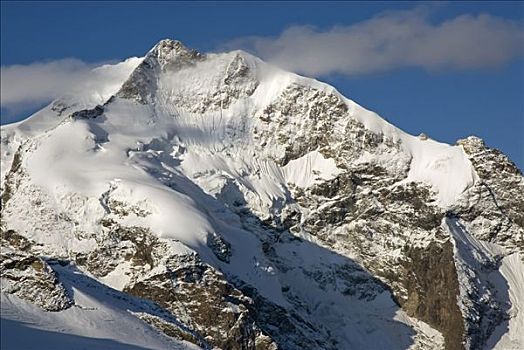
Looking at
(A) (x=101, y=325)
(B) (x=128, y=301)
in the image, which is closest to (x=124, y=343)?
(A) (x=101, y=325)

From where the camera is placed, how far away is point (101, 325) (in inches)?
5290

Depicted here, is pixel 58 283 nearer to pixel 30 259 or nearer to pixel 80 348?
pixel 30 259

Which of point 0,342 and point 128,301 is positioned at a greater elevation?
point 128,301

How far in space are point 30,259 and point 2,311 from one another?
50.6 ft

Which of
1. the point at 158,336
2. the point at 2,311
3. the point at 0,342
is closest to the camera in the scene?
the point at 0,342

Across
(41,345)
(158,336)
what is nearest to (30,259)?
(158,336)

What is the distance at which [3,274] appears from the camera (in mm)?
138875

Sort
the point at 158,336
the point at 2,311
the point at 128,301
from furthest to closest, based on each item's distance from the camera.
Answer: the point at 128,301
the point at 158,336
the point at 2,311

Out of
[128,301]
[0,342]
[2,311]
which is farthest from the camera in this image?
[128,301]

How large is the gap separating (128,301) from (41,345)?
35145 millimetres

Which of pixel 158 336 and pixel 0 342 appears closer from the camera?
pixel 0 342

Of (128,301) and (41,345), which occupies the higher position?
(128,301)

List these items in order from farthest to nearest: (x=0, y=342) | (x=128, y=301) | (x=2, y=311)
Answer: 1. (x=128, y=301)
2. (x=2, y=311)
3. (x=0, y=342)

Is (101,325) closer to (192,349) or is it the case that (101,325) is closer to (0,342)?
(192,349)
